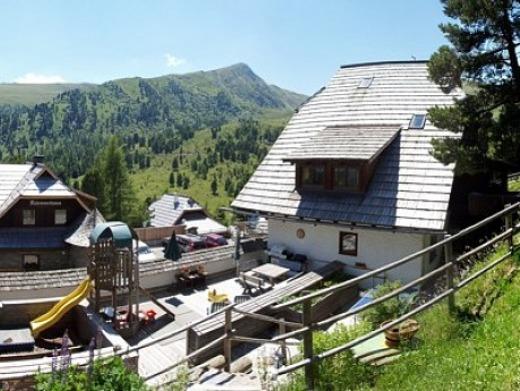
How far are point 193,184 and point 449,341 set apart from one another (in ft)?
444

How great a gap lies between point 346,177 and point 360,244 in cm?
271

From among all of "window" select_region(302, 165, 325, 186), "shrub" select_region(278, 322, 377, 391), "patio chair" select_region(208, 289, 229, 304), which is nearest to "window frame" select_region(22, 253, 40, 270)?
"patio chair" select_region(208, 289, 229, 304)

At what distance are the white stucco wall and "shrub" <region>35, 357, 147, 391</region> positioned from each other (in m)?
12.9

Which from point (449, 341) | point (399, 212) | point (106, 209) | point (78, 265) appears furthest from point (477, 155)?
point (106, 209)

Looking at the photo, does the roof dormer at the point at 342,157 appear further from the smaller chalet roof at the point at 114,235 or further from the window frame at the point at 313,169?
the smaller chalet roof at the point at 114,235

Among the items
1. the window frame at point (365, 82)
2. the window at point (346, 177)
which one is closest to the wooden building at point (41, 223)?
the window at point (346, 177)

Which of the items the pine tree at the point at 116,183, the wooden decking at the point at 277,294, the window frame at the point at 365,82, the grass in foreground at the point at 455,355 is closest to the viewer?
the grass in foreground at the point at 455,355

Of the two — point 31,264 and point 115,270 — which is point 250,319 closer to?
point 115,270

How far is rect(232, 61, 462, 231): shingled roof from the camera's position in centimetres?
1681

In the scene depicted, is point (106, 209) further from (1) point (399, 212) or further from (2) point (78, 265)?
(1) point (399, 212)

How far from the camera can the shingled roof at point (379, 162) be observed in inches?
662

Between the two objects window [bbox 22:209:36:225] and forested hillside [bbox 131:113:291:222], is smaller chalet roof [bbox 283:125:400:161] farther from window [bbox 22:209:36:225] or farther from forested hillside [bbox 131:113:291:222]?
forested hillside [bbox 131:113:291:222]

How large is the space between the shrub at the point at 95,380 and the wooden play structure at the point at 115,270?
10578 mm

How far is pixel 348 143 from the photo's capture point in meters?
→ 18.8
